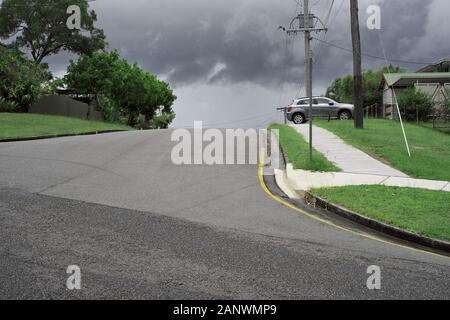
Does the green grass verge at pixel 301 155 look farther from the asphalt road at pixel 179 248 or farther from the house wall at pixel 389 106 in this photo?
the house wall at pixel 389 106

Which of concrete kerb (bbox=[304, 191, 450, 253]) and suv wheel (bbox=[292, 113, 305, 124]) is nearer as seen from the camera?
concrete kerb (bbox=[304, 191, 450, 253])

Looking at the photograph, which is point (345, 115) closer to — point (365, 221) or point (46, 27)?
point (365, 221)

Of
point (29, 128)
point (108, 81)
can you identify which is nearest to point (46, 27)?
point (108, 81)

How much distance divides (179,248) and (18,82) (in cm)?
3180

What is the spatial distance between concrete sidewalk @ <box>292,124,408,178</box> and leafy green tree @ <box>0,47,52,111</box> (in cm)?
2228

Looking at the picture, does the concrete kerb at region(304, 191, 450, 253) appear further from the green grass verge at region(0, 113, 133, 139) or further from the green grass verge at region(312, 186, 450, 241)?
the green grass verge at region(0, 113, 133, 139)

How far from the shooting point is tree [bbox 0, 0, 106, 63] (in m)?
50.8

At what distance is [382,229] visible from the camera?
845 centimetres

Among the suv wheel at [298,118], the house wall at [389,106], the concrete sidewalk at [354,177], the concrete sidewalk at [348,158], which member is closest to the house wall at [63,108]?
the suv wheel at [298,118]

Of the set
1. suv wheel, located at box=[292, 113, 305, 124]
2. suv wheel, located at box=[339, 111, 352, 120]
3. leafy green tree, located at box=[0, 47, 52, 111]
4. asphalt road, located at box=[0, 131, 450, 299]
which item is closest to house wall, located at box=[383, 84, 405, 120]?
suv wheel, located at box=[339, 111, 352, 120]

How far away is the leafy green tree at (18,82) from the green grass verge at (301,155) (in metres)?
21.8

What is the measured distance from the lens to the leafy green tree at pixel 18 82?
113ft

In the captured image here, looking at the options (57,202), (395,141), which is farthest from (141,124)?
(57,202)
